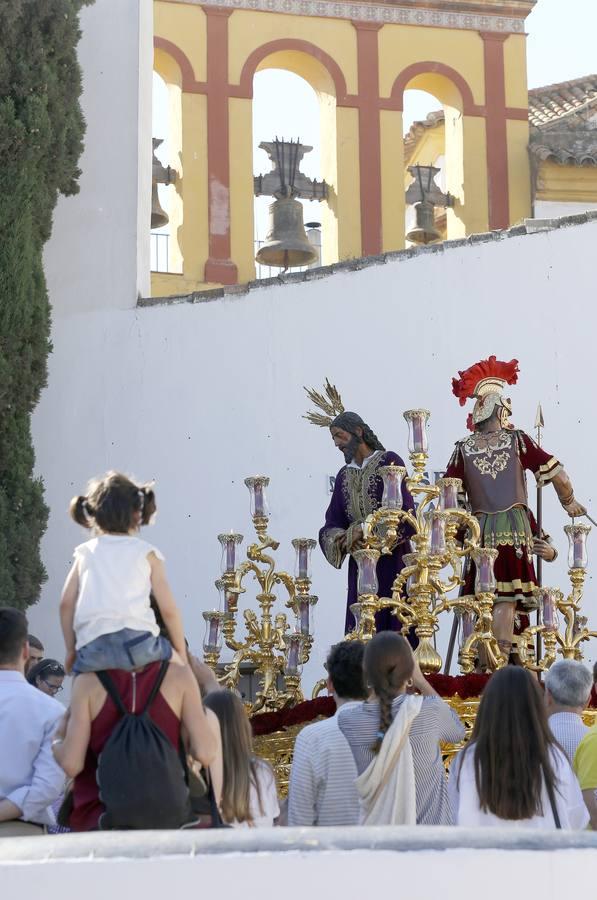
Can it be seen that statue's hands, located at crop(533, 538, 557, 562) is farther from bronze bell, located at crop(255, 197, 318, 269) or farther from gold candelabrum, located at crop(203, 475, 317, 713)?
bronze bell, located at crop(255, 197, 318, 269)

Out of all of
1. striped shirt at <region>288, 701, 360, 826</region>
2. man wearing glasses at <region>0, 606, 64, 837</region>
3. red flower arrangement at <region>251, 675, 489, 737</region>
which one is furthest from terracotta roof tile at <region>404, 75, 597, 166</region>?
man wearing glasses at <region>0, 606, 64, 837</region>

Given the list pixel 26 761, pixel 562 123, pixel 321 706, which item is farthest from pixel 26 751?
pixel 562 123

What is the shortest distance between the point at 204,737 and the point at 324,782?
1.00m

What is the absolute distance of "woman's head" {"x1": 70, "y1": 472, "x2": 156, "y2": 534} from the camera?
400 centimetres

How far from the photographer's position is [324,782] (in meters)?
4.78

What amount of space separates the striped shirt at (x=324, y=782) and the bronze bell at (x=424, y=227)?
12.1 metres

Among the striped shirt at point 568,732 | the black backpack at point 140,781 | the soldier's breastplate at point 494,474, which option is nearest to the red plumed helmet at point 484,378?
the soldier's breastplate at point 494,474

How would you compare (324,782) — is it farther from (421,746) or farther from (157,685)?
(157,685)

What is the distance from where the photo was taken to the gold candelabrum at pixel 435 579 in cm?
672

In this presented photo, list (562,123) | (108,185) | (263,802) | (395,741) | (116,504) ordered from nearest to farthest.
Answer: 1. (116,504)
2. (263,802)
3. (395,741)
4. (108,185)
5. (562,123)

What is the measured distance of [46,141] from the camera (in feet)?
32.4

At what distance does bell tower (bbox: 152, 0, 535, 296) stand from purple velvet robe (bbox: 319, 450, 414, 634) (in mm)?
8013

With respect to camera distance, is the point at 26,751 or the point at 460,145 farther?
the point at 460,145

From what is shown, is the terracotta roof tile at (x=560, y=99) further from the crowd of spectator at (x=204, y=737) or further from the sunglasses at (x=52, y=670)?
the crowd of spectator at (x=204, y=737)
